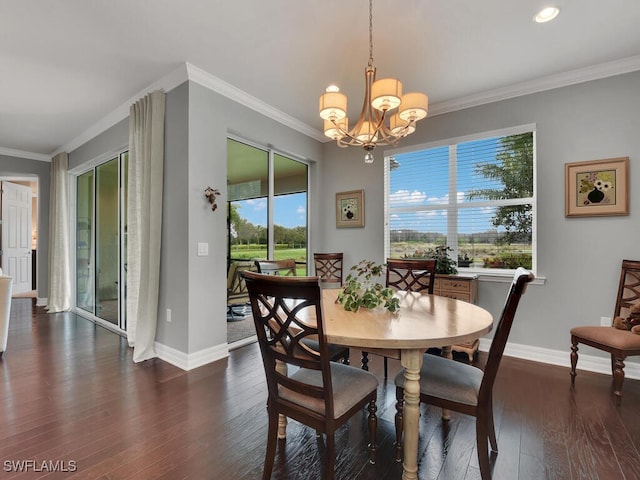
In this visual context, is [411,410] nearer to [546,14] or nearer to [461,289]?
[461,289]

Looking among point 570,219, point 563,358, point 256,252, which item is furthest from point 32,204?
point 563,358

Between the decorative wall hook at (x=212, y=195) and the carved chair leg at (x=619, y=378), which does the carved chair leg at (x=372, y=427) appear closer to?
the carved chair leg at (x=619, y=378)

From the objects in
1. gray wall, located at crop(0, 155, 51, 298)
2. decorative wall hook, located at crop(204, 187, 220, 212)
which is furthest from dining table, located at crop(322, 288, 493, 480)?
gray wall, located at crop(0, 155, 51, 298)

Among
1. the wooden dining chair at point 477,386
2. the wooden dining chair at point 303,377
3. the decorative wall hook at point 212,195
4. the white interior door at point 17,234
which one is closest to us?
the wooden dining chair at point 303,377

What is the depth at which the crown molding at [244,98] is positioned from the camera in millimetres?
2801

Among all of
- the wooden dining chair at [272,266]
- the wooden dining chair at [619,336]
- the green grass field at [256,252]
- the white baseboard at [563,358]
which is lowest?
the white baseboard at [563,358]

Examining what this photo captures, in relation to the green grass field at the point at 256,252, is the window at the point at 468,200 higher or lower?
higher

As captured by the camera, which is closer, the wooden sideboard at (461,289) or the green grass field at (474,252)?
the wooden sideboard at (461,289)

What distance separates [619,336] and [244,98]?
3.94 m

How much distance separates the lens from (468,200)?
136 inches

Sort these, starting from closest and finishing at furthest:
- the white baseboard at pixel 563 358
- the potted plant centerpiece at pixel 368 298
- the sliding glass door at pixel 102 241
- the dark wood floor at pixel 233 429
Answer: the dark wood floor at pixel 233 429 → the potted plant centerpiece at pixel 368 298 → the white baseboard at pixel 563 358 → the sliding glass door at pixel 102 241

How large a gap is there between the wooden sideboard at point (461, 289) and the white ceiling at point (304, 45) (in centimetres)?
197

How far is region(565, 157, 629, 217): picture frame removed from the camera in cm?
266

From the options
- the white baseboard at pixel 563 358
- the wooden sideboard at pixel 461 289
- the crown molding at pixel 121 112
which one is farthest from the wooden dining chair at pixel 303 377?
the crown molding at pixel 121 112
